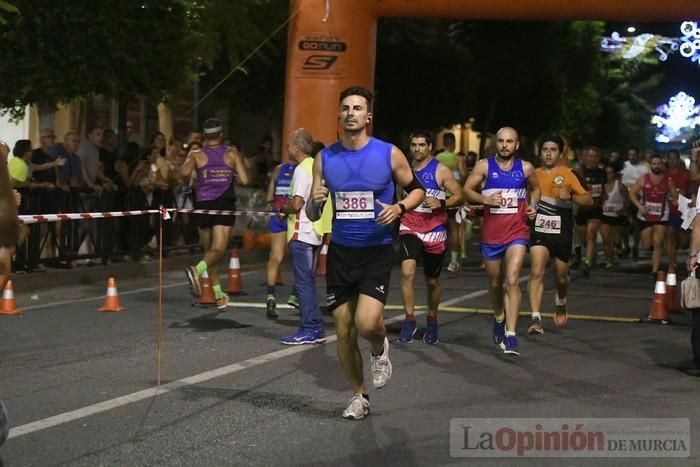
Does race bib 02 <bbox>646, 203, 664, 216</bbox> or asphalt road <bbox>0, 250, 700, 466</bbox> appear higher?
race bib 02 <bbox>646, 203, 664, 216</bbox>

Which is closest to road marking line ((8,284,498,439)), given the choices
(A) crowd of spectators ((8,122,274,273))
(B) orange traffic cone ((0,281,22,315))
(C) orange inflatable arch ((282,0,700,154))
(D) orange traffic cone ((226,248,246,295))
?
(B) orange traffic cone ((0,281,22,315))

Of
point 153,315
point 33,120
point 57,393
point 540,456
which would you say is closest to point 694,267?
point 540,456

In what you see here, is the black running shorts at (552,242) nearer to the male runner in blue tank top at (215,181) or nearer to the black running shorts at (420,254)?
the black running shorts at (420,254)

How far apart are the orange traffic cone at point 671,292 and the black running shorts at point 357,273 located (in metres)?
6.82

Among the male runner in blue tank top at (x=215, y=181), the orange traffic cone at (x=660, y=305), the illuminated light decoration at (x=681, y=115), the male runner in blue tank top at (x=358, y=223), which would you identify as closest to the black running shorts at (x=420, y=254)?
the male runner in blue tank top at (x=215, y=181)

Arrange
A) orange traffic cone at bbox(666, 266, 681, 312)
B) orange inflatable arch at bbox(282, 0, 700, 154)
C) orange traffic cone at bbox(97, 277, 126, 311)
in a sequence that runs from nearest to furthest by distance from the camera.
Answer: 1. orange traffic cone at bbox(97, 277, 126, 311)
2. orange traffic cone at bbox(666, 266, 681, 312)
3. orange inflatable arch at bbox(282, 0, 700, 154)

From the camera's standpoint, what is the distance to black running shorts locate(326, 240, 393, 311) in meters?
7.96

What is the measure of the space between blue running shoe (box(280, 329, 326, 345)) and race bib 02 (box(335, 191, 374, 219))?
3.28 m

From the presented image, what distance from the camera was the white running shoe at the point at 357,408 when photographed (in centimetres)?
791

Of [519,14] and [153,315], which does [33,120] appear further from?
[153,315]

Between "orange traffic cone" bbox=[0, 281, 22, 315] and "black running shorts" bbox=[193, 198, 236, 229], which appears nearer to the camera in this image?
"orange traffic cone" bbox=[0, 281, 22, 315]

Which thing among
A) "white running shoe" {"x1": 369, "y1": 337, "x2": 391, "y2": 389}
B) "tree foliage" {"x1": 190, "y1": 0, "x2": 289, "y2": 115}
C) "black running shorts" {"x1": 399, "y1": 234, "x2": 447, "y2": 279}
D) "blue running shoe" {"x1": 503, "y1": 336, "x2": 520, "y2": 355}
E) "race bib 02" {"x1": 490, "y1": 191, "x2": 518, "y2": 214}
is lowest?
"blue running shoe" {"x1": 503, "y1": 336, "x2": 520, "y2": 355}

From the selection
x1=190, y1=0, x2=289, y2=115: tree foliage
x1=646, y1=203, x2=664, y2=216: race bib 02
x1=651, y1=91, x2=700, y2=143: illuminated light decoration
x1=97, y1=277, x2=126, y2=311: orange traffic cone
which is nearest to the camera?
x1=97, y1=277, x2=126, y2=311: orange traffic cone

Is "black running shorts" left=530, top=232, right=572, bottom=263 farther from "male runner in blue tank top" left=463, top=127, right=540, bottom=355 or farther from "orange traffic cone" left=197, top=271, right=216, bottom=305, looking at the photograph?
"orange traffic cone" left=197, top=271, right=216, bottom=305
